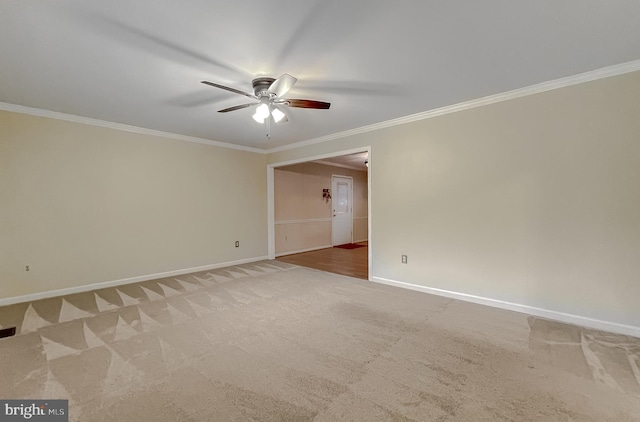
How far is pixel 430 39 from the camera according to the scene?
2043 millimetres

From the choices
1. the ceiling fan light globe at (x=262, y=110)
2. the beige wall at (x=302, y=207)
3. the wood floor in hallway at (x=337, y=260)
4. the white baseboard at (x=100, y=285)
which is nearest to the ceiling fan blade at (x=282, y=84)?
the ceiling fan light globe at (x=262, y=110)

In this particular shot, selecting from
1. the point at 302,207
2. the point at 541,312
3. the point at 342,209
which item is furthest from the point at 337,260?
the point at 541,312

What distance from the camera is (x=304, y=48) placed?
2139 mm

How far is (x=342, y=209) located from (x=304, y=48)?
631 cm

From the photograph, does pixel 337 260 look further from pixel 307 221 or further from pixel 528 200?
pixel 528 200

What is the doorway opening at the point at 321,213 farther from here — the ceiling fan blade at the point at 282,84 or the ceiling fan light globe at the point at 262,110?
the ceiling fan blade at the point at 282,84

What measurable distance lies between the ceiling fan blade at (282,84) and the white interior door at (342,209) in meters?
5.60

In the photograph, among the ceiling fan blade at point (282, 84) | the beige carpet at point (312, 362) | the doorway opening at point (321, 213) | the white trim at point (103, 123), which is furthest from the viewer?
the doorway opening at point (321, 213)

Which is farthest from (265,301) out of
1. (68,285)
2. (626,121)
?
(626,121)

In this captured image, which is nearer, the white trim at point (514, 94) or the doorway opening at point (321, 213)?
the white trim at point (514, 94)

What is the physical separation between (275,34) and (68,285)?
4.30 metres

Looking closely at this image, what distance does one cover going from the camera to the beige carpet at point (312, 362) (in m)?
1.61

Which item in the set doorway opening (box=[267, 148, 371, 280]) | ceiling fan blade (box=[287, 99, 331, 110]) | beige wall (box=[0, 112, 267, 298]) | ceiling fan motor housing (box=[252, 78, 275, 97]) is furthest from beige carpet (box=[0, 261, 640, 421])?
ceiling fan motor housing (box=[252, 78, 275, 97])

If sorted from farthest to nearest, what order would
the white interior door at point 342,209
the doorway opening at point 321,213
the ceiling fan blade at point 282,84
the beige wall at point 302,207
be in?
the white interior door at point 342,209
the beige wall at point 302,207
the doorway opening at point 321,213
the ceiling fan blade at point 282,84
